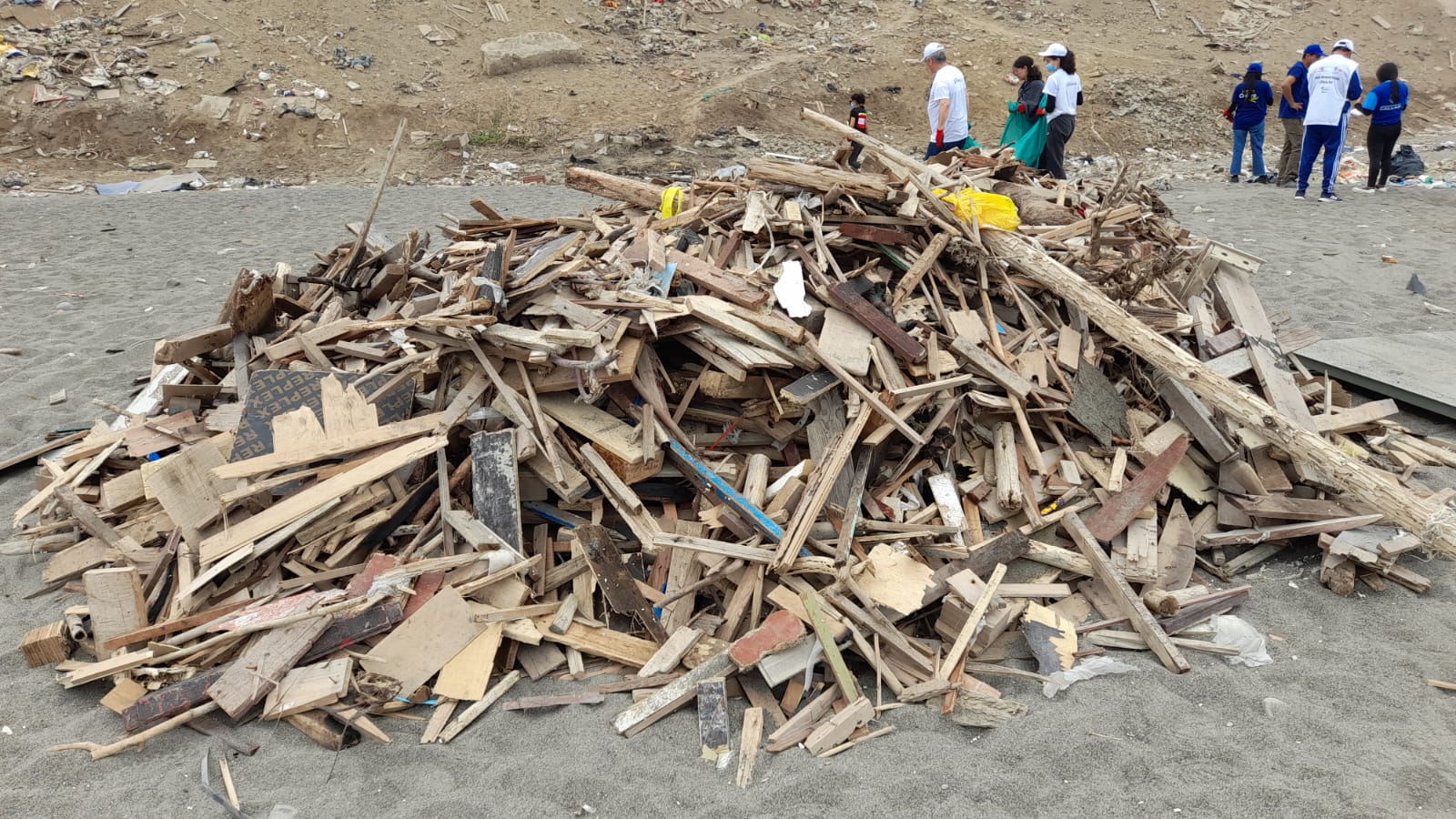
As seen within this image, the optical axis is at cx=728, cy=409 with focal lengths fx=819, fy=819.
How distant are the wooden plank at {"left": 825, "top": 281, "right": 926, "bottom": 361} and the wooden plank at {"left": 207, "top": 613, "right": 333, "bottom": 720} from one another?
10.3 feet

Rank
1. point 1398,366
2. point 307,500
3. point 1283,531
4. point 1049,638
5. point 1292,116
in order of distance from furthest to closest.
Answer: point 1292,116 → point 1398,366 → point 1283,531 → point 307,500 → point 1049,638

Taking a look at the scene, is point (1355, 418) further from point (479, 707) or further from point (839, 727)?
point (479, 707)

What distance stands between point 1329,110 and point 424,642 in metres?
14.1

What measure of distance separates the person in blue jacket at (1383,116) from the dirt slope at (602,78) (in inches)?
271

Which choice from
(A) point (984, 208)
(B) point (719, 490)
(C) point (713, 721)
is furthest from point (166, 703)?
(A) point (984, 208)

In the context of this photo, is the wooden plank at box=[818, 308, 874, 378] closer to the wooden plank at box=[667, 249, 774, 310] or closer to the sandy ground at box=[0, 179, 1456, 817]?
the wooden plank at box=[667, 249, 774, 310]

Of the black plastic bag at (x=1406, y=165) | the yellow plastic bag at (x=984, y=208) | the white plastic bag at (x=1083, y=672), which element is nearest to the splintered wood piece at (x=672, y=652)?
the white plastic bag at (x=1083, y=672)

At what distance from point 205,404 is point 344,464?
184 cm

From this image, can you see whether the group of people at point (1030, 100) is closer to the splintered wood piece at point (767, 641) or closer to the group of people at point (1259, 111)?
the group of people at point (1259, 111)

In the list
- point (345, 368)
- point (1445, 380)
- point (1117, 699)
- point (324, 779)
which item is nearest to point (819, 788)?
point (1117, 699)

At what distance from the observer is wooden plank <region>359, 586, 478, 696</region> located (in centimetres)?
371

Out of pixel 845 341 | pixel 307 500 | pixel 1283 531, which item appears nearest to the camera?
pixel 307 500

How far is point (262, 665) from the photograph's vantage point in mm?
3629

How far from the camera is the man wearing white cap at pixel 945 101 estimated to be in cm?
952
